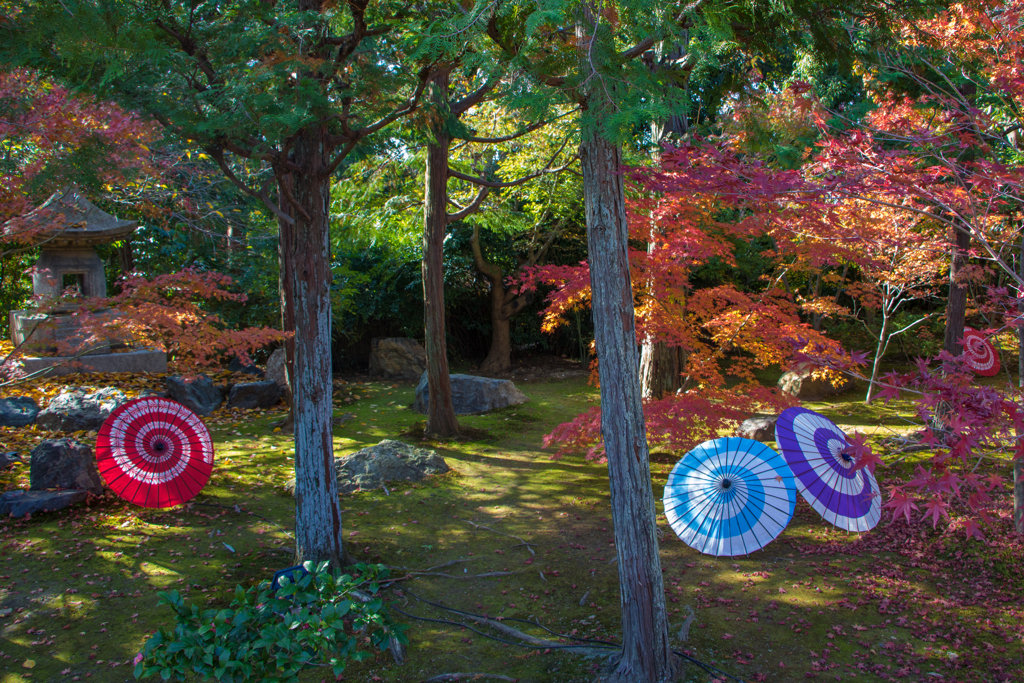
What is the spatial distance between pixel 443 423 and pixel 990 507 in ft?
17.9

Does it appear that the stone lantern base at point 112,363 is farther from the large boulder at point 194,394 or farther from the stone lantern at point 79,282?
the large boulder at point 194,394

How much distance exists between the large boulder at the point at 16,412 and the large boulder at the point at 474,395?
15.2 feet

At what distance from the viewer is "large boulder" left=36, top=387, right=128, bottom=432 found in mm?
7109

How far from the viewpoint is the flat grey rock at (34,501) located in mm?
4732

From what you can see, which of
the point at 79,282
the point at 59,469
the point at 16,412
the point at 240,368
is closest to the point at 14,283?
the point at 79,282

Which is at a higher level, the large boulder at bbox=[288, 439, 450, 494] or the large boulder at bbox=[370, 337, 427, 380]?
the large boulder at bbox=[370, 337, 427, 380]

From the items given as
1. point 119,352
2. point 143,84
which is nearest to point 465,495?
point 143,84

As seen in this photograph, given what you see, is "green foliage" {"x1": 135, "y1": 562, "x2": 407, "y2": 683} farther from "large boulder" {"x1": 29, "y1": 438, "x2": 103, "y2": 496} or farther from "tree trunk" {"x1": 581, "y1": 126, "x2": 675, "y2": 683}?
"large boulder" {"x1": 29, "y1": 438, "x2": 103, "y2": 496}

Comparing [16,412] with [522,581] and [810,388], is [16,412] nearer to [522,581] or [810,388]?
[522,581]

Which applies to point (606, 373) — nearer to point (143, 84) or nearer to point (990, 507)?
point (143, 84)

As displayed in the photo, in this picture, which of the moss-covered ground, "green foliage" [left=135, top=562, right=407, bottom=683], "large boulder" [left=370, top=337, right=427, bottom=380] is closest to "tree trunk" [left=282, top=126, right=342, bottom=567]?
the moss-covered ground

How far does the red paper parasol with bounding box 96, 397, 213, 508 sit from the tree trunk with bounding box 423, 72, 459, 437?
299 centimetres

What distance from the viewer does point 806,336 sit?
5312 mm

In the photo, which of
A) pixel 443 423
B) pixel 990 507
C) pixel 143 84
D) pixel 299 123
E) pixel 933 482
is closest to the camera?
pixel 933 482
